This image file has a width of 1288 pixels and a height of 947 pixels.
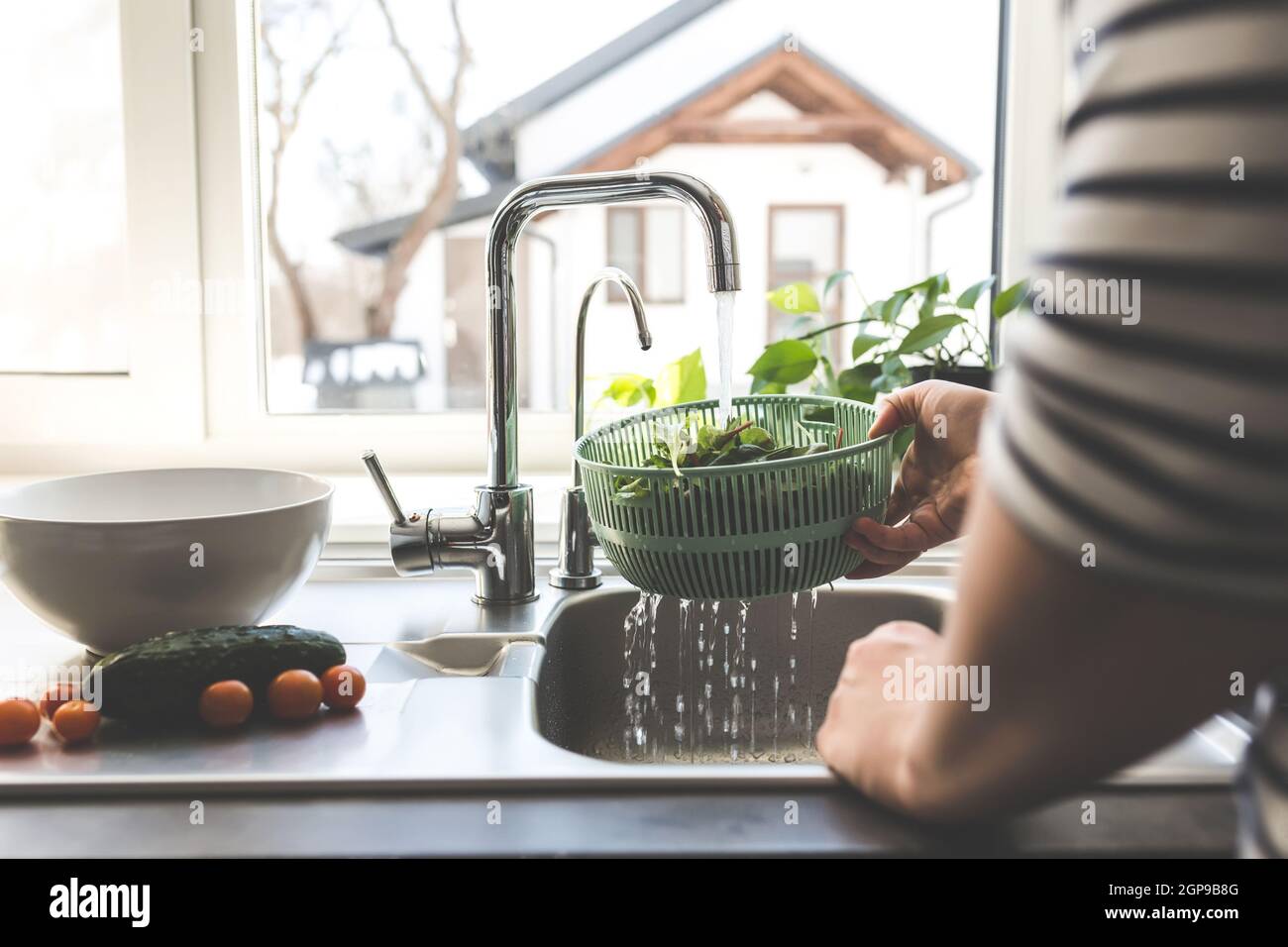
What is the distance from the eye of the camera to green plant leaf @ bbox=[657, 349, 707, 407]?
4.25 feet

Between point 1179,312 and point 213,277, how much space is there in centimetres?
130

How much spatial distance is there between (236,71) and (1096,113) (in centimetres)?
126

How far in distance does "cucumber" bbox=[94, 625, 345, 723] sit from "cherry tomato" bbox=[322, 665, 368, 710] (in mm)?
29

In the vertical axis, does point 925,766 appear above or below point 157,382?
below

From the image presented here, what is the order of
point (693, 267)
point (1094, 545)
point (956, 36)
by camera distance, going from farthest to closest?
1. point (693, 267)
2. point (956, 36)
3. point (1094, 545)

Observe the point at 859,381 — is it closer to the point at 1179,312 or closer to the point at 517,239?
the point at 517,239

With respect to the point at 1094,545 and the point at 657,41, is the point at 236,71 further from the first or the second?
the point at 1094,545

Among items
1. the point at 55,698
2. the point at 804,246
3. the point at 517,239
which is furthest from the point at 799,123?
the point at 55,698

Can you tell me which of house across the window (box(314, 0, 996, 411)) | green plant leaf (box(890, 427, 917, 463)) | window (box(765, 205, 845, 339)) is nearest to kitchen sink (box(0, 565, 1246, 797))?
green plant leaf (box(890, 427, 917, 463))

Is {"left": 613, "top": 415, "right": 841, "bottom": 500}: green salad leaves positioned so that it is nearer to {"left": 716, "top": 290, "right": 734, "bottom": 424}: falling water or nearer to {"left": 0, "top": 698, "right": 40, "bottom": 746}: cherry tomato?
{"left": 716, "top": 290, "right": 734, "bottom": 424}: falling water

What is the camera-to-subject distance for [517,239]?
3.28 feet

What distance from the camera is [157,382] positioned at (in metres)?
1.45

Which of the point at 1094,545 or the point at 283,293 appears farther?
the point at 283,293
